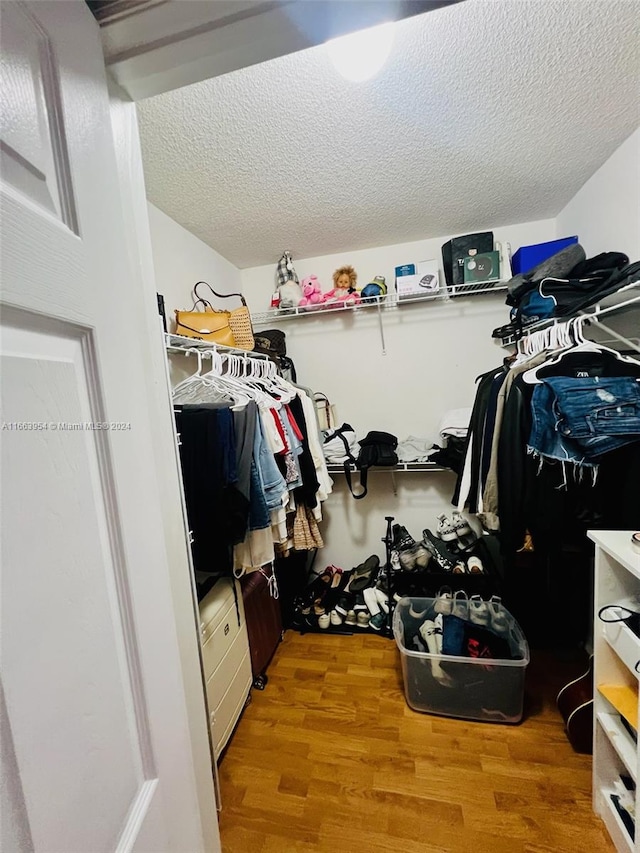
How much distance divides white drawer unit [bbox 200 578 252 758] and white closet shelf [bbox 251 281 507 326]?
1.67 metres

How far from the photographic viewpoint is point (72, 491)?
396 mm

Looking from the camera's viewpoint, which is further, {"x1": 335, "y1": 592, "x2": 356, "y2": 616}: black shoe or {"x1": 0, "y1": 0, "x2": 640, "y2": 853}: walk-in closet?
{"x1": 335, "y1": 592, "x2": 356, "y2": 616}: black shoe

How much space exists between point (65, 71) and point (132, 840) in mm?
973

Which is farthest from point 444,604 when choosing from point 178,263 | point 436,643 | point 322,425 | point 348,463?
point 178,263

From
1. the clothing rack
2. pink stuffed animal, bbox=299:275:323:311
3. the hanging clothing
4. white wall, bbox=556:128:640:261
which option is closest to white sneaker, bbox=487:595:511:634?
the hanging clothing

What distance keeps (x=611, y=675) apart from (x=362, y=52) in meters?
1.99

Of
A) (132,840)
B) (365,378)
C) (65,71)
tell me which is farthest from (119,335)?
(365,378)

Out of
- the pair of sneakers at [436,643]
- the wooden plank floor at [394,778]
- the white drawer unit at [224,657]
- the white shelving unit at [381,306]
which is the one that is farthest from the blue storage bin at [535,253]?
the white drawer unit at [224,657]

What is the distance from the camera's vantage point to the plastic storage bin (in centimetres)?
143

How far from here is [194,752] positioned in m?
0.69

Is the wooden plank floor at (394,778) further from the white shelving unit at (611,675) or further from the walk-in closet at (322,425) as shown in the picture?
the white shelving unit at (611,675)

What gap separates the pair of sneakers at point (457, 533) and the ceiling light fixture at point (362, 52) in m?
2.07

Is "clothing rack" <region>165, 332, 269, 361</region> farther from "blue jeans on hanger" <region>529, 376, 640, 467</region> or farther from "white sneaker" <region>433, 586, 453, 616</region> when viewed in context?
"white sneaker" <region>433, 586, 453, 616</region>

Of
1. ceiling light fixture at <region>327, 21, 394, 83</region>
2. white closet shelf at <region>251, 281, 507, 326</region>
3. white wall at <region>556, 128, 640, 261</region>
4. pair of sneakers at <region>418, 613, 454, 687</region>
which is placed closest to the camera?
ceiling light fixture at <region>327, 21, 394, 83</region>
